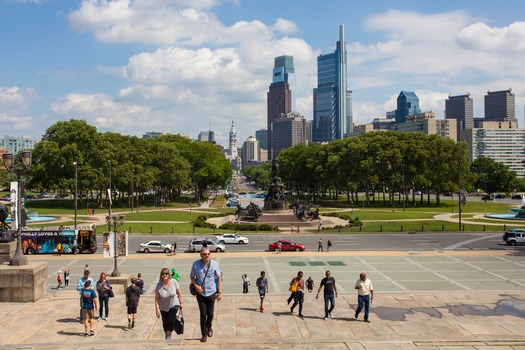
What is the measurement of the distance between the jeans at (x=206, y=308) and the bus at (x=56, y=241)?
32215 mm

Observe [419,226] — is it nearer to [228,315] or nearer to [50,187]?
[228,315]

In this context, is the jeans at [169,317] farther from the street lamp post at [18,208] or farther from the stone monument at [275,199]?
the stone monument at [275,199]

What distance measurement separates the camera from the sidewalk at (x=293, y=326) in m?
13.6

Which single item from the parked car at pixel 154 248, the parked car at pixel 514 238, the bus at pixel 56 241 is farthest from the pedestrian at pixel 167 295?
the parked car at pixel 514 238

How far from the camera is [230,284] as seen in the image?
89.7 feet

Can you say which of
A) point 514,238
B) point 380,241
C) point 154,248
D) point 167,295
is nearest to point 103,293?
point 167,295

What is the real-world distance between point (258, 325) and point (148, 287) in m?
12.0

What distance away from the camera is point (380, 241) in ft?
158

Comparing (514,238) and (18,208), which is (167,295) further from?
(514,238)

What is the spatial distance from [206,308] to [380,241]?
38.6 meters

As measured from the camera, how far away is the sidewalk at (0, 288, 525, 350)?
13.6 m

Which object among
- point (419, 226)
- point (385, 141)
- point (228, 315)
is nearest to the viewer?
point (228, 315)

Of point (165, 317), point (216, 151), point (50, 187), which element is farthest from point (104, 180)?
point (165, 317)

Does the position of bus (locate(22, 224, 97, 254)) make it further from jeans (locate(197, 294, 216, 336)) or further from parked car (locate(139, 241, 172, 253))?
jeans (locate(197, 294, 216, 336))
